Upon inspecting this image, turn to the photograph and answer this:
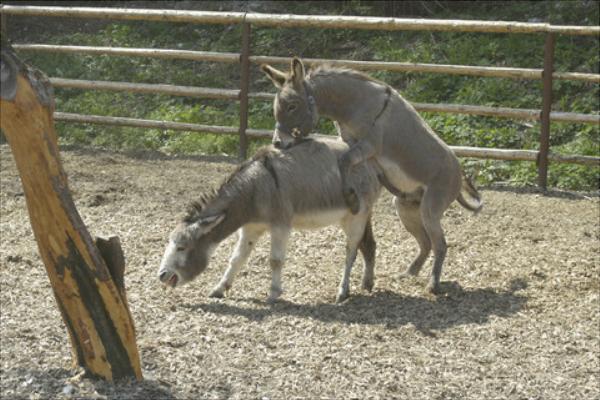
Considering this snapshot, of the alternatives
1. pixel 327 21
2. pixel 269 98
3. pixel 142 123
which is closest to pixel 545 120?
pixel 327 21

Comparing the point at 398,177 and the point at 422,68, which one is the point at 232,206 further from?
the point at 422,68

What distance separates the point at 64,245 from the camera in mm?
4988

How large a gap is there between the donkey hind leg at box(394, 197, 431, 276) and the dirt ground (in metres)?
0.19

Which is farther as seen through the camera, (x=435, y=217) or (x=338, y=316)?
(x=435, y=217)

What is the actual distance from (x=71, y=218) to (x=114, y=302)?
493mm

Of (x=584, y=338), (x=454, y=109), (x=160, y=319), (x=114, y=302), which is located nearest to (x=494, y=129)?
(x=454, y=109)

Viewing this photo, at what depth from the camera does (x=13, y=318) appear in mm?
6598

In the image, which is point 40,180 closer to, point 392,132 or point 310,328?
point 310,328

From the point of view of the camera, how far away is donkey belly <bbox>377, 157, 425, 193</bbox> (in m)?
8.02

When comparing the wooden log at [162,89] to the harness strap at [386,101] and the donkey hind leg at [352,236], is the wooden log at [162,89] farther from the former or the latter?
the donkey hind leg at [352,236]

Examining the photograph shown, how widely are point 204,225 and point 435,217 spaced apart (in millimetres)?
1895

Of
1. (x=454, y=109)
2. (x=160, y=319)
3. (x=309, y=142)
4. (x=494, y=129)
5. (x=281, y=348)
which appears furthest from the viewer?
(x=494, y=129)

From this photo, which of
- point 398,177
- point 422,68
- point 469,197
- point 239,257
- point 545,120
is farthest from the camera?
point 422,68

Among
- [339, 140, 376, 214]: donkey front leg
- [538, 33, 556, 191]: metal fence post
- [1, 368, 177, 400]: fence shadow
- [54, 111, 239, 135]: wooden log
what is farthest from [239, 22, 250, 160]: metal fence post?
[1, 368, 177, 400]: fence shadow
